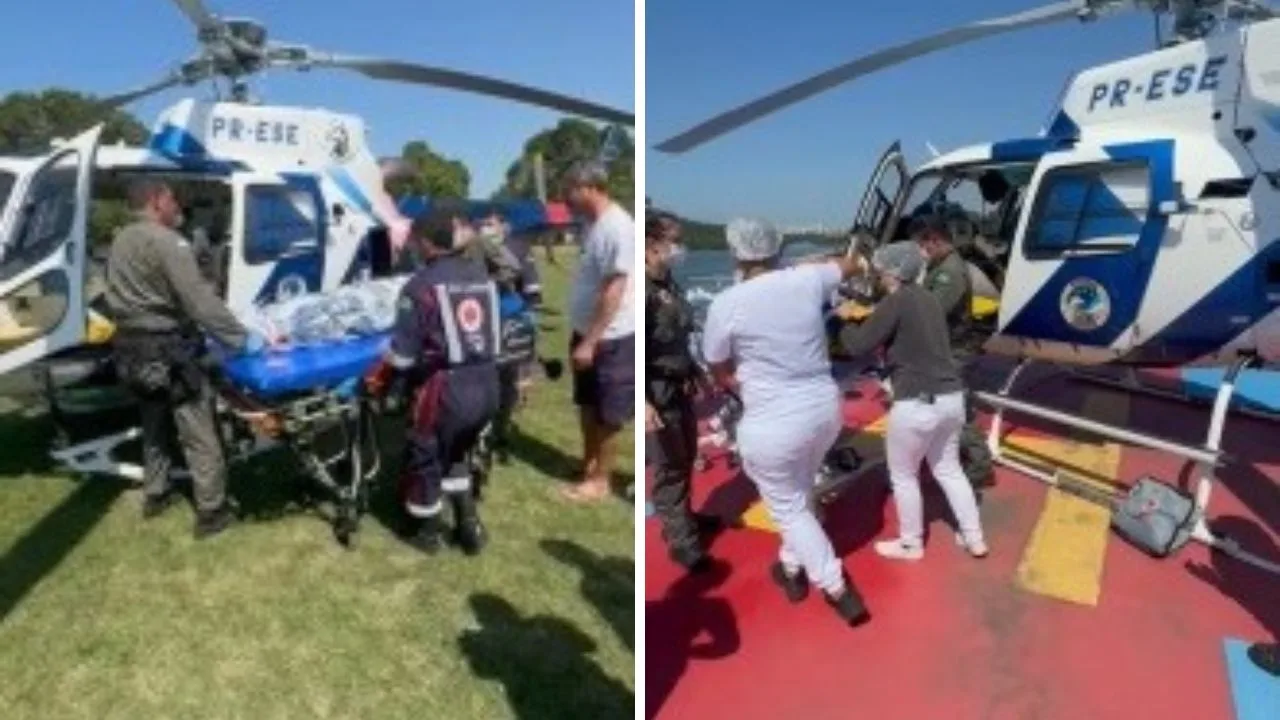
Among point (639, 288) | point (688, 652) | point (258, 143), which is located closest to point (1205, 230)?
point (688, 652)

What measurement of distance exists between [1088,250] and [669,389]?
282 centimetres

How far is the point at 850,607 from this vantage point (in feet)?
11.5

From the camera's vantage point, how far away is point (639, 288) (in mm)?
1554

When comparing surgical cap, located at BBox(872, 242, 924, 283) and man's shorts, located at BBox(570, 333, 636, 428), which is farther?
man's shorts, located at BBox(570, 333, 636, 428)

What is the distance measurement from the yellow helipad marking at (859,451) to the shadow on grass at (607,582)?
0.60 metres

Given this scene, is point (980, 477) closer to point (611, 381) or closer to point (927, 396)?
point (927, 396)

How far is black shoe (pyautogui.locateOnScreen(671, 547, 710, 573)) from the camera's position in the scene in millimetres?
3930

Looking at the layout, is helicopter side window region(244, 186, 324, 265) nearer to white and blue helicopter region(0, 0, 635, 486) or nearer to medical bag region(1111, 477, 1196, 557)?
white and blue helicopter region(0, 0, 635, 486)

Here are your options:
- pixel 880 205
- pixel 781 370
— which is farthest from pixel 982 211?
pixel 781 370

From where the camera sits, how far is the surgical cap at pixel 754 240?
330 centimetres

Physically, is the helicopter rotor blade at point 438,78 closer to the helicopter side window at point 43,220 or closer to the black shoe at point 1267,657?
the helicopter side window at point 43,220

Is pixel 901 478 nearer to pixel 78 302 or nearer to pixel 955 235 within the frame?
pixel 955 235

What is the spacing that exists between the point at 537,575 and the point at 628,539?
59 centimetres

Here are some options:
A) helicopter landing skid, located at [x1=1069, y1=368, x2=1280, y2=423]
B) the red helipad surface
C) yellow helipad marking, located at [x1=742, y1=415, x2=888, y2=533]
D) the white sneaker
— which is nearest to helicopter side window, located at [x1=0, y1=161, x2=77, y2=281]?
the red helipad surface
